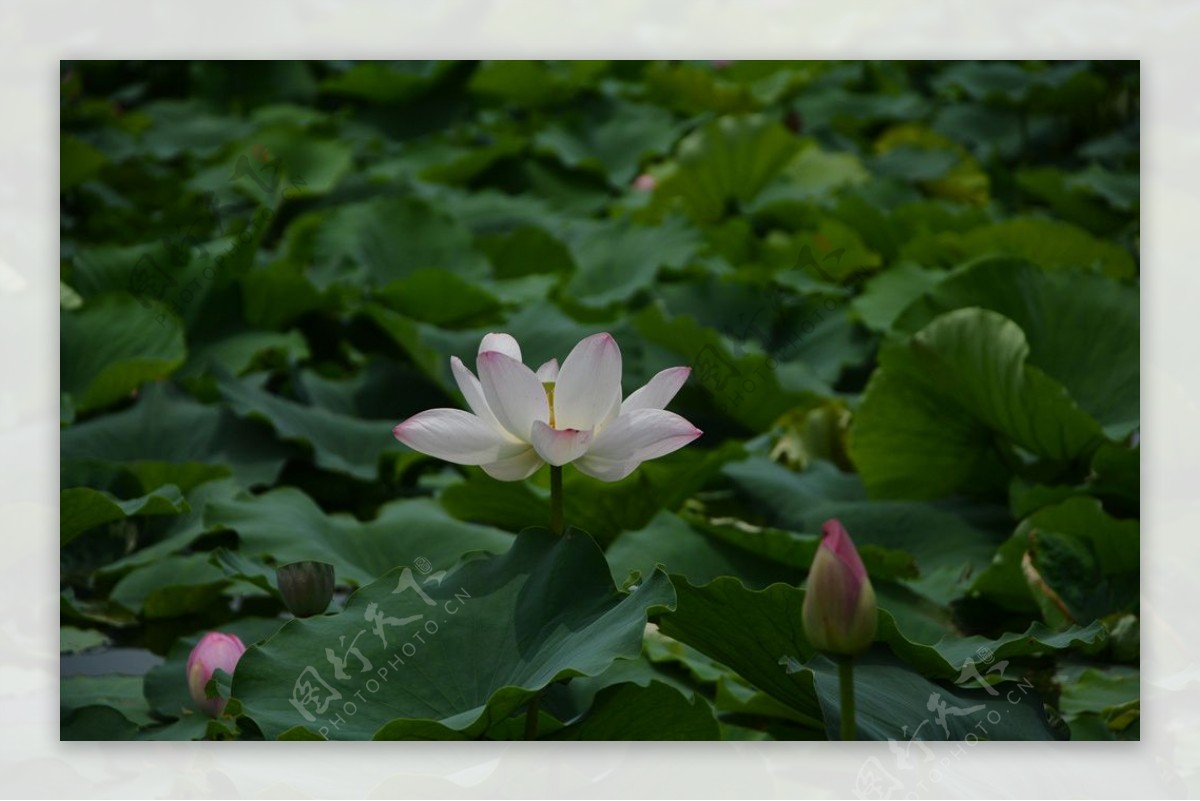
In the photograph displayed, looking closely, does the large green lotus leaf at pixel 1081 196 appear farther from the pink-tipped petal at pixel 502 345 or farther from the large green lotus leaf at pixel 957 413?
the pink-tipped petal at pixel 502 345

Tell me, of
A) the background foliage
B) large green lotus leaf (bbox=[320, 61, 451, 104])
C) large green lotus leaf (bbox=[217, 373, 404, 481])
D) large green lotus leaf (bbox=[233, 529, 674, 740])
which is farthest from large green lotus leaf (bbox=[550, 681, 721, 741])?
large green lotus leaf (bbox=[320, 61, 451, 104])

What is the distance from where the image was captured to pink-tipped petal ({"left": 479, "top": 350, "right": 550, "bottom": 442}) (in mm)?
890

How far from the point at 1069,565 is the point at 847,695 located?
0.60 meters

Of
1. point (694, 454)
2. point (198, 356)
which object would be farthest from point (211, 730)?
point (198, 356)

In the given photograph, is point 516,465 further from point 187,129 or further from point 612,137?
point 187,129

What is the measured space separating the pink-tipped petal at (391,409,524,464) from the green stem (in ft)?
0.55

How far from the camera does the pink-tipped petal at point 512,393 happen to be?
2.92ft

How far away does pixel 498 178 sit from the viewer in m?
2.70

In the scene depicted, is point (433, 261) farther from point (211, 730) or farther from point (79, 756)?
point (211, 730)

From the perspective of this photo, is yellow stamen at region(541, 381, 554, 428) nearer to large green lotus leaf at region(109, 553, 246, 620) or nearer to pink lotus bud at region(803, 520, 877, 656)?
pink lotus bud at region(803, 520, 877, 656)

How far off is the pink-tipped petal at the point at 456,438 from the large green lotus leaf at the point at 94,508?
0.49m

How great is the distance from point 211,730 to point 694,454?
67 cm

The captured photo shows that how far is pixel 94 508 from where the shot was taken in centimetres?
134

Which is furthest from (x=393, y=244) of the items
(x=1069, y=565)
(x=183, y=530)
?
(x=1069, y=565)
